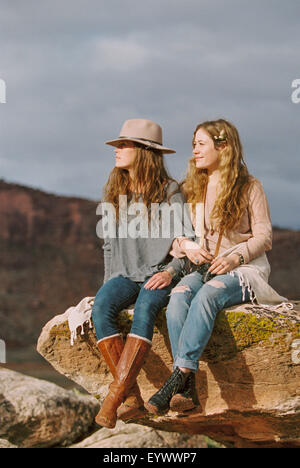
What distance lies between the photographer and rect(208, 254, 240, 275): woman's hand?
3.65 metres

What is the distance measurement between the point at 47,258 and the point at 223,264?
16.1 meters

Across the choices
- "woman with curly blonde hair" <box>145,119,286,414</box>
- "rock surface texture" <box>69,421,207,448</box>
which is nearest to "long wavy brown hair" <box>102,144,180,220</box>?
"woman with curly blonde hair" <box>145,119,286,414</box>

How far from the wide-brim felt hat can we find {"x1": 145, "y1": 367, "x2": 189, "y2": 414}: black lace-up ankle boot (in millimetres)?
1526

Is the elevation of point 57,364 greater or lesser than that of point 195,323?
lesser

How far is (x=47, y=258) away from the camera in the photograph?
19.2 metres

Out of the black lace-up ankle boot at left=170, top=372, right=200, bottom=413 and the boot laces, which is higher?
the boot laces

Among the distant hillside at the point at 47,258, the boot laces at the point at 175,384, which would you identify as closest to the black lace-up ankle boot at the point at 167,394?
the boot laces at the point at 175,384

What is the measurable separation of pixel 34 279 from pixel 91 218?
116 inches

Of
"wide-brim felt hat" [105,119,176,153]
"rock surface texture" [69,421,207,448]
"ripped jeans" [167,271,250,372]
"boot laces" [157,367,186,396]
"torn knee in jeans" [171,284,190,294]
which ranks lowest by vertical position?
"rock surface texture" [69,421,207,448]

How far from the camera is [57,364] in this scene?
13.9 feet

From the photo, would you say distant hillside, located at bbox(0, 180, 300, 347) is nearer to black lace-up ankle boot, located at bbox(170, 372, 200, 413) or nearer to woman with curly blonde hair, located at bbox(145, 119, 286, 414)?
woman with curly blonde hair, located at bbox(145, 119, 286, 414)

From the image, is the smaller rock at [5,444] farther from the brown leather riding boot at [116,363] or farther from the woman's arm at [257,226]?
the woman's arm at [257,226]
